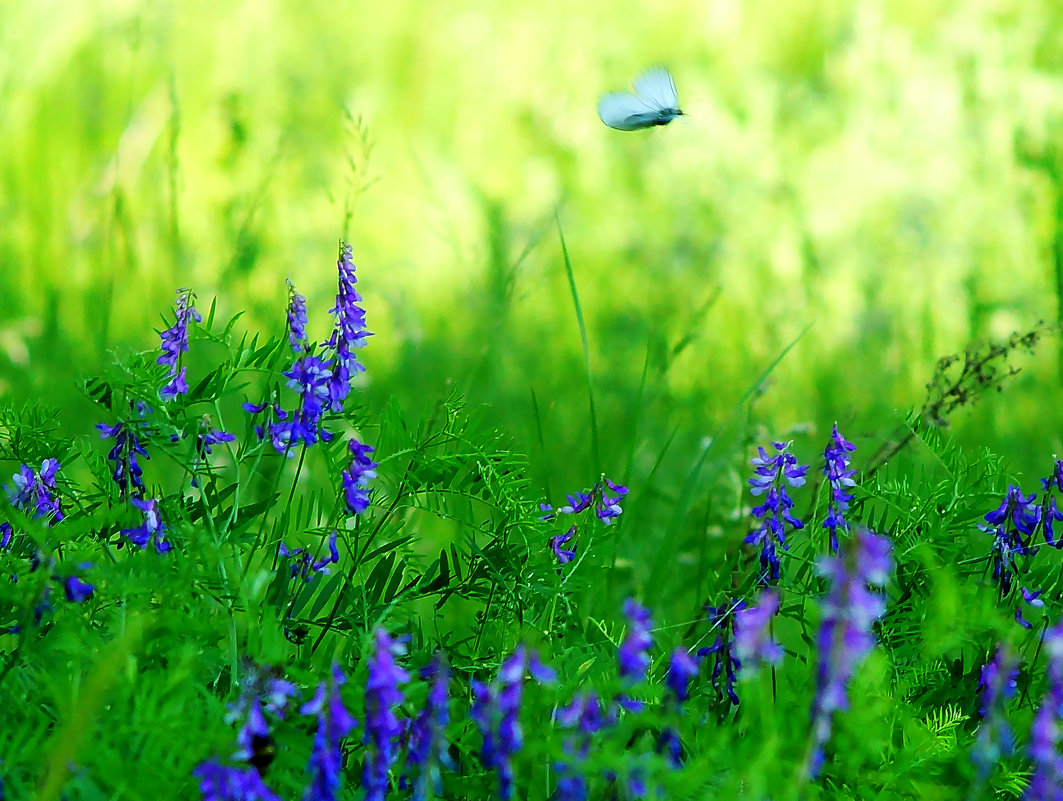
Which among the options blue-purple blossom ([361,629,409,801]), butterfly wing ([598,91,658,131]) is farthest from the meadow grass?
butterfly wing ([598,91,658,131])

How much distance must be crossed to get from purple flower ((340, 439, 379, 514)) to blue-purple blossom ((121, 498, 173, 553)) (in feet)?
0.74

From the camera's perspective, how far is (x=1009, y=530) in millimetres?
1699

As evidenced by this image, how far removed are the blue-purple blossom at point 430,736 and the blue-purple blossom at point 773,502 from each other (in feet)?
1.93

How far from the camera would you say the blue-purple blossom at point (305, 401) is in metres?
1.63

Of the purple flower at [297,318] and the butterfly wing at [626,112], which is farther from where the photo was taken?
the butterfly wing at [626,112]

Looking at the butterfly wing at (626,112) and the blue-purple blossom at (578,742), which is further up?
the butterfly wing at (626,112)

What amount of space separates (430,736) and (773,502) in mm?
698

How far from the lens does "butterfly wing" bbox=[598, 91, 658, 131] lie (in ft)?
7.81

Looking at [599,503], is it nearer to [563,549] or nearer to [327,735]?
[563,549]

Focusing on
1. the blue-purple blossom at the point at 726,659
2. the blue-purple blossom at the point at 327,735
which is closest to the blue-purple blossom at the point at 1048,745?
the blue-purple blossom at the point at 726,659

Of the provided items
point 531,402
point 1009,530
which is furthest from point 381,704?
point 531,402

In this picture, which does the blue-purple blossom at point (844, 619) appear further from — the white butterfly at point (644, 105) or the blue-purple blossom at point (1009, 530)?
the white butterfly at point (644, 105)

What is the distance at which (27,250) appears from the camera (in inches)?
180

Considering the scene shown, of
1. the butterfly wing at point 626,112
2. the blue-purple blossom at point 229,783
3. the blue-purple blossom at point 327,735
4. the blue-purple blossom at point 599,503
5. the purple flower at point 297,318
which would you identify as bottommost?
the blue-purple blossom at point 229,783
